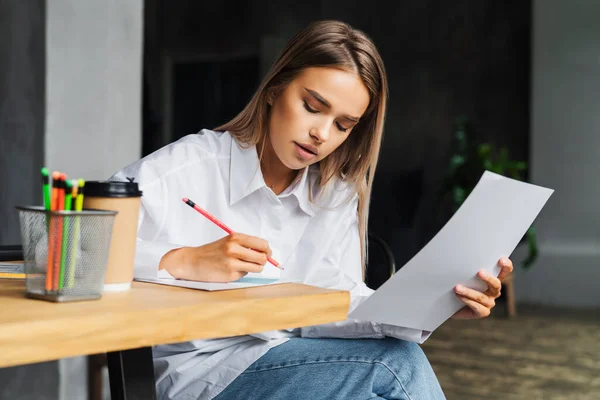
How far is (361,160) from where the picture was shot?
1.61m

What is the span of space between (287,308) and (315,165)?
2.55 ft

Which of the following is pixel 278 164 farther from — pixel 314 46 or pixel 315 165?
pixel 314 46

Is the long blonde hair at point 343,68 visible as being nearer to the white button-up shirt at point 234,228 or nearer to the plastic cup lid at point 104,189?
the white button-up shirt at point 234,228

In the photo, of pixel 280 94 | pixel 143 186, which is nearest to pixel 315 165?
pixel 280 94

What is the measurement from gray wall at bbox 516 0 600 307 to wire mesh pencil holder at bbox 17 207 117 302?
6.34m

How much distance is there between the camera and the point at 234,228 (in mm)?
1376

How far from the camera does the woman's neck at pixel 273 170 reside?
5.08ft

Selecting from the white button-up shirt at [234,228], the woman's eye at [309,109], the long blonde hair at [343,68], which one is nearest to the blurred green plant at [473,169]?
the long blonde hair at [343,68]

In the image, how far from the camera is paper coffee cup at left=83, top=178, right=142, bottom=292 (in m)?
0.87

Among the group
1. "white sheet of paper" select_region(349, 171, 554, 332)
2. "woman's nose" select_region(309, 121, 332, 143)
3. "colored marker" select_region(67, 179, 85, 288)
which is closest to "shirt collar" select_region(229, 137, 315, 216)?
"woman's nose" select_region(309, 121, 332, 143)

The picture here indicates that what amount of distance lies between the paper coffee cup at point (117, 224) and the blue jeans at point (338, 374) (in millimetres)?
327

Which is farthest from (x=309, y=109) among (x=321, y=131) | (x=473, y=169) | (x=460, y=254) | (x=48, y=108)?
(x=473, y=169)

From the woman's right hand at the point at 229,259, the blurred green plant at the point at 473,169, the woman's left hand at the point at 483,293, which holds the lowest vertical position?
the blurred green plant at the point at 473,169

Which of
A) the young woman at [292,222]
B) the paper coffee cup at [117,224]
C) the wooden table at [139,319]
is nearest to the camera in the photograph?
the wooden table at [139,319]
